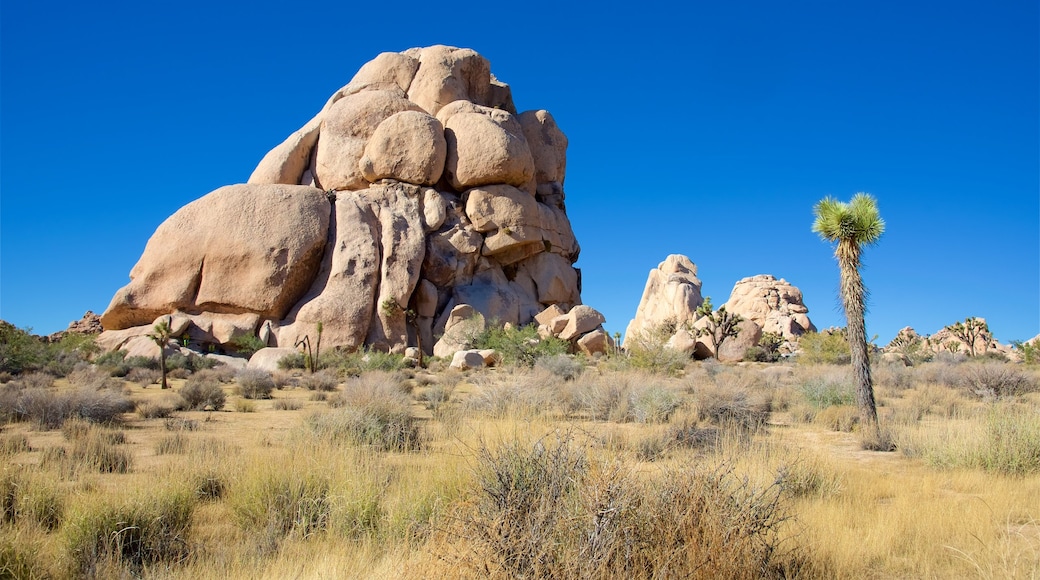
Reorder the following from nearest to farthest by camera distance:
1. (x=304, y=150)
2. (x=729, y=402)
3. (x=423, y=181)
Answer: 1. (x=729, y=402)
2. (x=423, y=181)
3. (x=304, y=150)

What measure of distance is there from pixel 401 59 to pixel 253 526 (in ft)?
154

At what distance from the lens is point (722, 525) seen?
3.53 m

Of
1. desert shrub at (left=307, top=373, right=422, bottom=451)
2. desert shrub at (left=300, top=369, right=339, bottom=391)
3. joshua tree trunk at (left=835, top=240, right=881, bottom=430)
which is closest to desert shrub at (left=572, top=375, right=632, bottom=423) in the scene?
desert shrub at (left=307, top=373, right=422, bottom=451)

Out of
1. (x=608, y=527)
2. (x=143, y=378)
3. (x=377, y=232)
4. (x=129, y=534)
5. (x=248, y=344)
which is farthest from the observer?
(x=377, y=232)

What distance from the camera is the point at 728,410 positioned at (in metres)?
10.9

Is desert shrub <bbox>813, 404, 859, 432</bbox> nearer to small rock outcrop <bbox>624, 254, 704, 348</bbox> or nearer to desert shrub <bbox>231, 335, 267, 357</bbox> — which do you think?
desert shrub <bbox>231, 335, 267, 357</bbox>

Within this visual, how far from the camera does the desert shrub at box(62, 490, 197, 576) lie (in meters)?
4.20

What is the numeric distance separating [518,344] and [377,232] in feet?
40.9

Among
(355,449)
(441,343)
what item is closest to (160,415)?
(355,449)

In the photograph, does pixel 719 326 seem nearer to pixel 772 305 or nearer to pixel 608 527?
pixel 772 305

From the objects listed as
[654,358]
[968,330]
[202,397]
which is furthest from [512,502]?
[968,330]

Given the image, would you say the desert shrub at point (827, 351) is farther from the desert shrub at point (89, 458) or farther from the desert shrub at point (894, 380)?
the desert shrub at point (89, 458)

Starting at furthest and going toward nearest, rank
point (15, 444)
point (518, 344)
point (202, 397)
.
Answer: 1. point (518, 344)
2. point (202, 397)
3. point (15, 444)

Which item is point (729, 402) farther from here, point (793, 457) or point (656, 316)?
point (656, 316)
